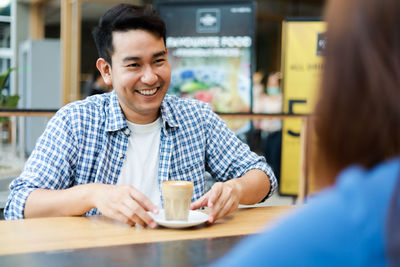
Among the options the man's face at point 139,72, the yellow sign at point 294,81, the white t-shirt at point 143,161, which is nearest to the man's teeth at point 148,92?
the man's face at point 139,72

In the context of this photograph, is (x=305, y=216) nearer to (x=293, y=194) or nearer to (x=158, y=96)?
(x=158, y=96)

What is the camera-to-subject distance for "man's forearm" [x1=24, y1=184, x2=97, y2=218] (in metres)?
1.26

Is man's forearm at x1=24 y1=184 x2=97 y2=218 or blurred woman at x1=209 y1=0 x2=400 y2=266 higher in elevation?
blurred woman at x1=209 y1=0 x2=400 y2=266

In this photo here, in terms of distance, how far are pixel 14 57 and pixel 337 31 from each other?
10.3 m

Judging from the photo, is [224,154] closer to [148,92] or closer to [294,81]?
[148,92]

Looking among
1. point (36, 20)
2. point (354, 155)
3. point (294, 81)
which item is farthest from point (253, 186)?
point (36, 20)

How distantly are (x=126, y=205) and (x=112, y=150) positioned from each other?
469 millimetres

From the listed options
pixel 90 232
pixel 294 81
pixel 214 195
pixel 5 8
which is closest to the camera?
pixel 90 232

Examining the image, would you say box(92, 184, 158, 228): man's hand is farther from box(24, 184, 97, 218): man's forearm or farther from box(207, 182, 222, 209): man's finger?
box(207, 182, 222, 209): man's finger

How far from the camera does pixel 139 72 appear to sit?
1587 mm

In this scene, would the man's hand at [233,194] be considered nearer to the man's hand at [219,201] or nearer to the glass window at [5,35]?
the man's hand at [219,201]

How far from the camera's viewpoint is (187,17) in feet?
15.1

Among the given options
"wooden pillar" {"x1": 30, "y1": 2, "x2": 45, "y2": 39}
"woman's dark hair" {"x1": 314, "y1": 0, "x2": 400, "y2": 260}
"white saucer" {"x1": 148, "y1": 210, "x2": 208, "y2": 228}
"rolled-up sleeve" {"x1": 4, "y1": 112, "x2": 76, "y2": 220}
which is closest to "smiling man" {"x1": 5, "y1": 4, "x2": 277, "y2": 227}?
"rolled-up sleeve" {"x1": 4, "y1": 112, "x2": 76, "y2": 220}

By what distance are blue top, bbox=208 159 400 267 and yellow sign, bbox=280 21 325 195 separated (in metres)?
4.46
